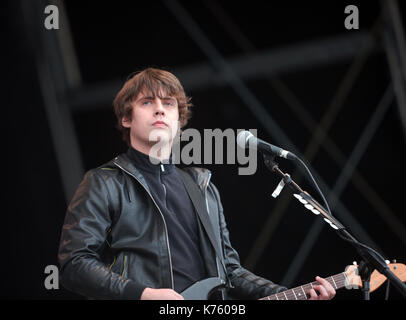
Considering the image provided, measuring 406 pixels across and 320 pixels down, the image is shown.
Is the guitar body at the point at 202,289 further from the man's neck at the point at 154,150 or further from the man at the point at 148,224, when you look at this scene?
the man's neck at the point at 154,150

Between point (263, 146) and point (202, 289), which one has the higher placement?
point (263, 146)

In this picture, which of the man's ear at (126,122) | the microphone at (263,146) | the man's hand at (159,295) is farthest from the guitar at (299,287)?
the man's ear at (126,122)

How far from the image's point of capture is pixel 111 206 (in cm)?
179

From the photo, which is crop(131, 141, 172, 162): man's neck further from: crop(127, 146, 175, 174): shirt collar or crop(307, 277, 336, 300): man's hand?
crop(307, 277, 336, 300): man's hand

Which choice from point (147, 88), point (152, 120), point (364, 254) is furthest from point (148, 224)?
point (364, 254)

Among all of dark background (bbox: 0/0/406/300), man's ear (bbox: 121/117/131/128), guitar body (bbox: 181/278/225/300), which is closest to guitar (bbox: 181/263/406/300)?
guitar body (bbox: 181/278/225/300)

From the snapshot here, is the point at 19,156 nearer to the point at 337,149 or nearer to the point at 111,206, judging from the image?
the point at 111,206

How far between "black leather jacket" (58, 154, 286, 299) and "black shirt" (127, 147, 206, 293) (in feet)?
0.13

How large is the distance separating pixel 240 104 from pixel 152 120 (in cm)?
155

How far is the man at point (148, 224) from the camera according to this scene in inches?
64.3

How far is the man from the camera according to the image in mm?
1633

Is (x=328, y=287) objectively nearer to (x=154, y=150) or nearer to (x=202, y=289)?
(x=202, y=289)

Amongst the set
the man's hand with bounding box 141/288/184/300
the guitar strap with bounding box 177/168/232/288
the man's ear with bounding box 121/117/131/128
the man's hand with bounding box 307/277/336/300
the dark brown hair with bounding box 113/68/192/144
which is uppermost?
the dark brown hair with bounding box 113/68/192/144

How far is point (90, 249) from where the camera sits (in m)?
1.67
